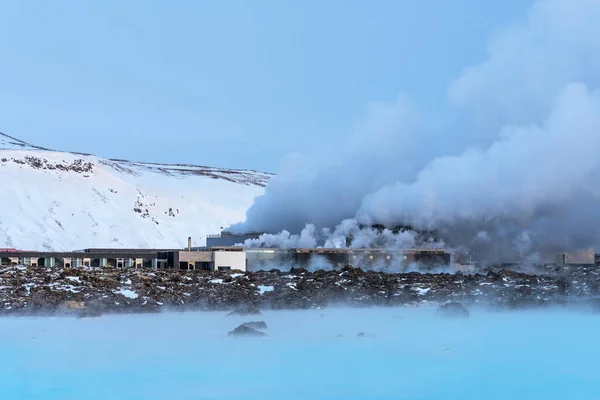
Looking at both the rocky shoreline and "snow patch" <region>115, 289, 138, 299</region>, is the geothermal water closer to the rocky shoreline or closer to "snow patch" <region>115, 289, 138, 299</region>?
→ the rocky shoreline

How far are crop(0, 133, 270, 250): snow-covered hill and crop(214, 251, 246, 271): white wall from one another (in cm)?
3742

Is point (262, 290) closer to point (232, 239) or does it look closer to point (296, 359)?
point (296, 359)

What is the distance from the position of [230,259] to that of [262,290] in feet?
61.1

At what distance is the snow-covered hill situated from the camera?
110 m

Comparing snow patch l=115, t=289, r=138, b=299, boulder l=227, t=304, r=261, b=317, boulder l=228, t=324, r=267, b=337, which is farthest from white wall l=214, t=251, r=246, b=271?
boulder l=228, t=324, r=267, b=337

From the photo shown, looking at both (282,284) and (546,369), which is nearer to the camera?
(546,369)

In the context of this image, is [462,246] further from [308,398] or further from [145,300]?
[308,398]

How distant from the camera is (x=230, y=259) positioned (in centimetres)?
7275

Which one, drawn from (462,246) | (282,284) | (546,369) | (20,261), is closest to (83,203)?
(20,261)

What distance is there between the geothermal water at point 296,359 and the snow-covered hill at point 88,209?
6821 centimetres

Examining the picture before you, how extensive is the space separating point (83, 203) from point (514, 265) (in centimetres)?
6676

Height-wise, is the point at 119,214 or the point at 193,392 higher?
the point at 119,214

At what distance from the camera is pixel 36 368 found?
96.1 feet

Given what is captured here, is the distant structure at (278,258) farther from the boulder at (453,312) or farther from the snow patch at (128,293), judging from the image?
the boulder at (453,312)
